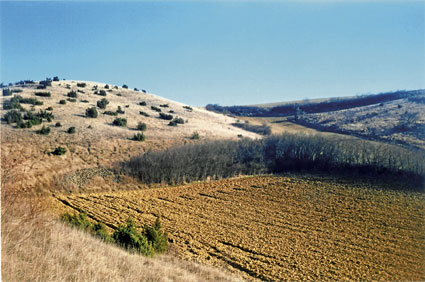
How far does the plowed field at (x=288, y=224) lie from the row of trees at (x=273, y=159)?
10.1 ft

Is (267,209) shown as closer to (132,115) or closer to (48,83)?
(132,115)

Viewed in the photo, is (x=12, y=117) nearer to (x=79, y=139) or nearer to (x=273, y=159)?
(x=79, y=139)

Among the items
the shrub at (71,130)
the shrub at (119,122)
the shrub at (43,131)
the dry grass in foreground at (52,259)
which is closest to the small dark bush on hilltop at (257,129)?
the shrub at (119,122)

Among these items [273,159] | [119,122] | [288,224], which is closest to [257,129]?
[273,159]

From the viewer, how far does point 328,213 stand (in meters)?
18.5

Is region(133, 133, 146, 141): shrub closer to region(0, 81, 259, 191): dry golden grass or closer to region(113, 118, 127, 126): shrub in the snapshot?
region(0, 81, 259, 191): dry golden grass

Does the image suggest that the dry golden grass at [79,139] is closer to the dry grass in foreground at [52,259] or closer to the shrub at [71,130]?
the shrub at [71,130]

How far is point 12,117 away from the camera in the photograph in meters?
30.6

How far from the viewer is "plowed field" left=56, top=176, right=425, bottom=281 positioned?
11.7 metres

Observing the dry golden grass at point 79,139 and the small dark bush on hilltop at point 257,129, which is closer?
the dry golden grass at point 79,139

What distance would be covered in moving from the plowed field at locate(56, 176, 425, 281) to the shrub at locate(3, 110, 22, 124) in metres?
16.4

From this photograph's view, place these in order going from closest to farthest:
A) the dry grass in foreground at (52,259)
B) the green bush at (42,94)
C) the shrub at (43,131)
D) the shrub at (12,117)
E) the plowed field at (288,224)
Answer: the dry grass in foreground at (52,259) < the plowed field at (288,224) < the shrub at (43,131) < the shrub at (12,117) < the green bush at (42,94)

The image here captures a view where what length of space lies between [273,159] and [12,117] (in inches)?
1192

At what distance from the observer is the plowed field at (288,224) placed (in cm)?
1166
